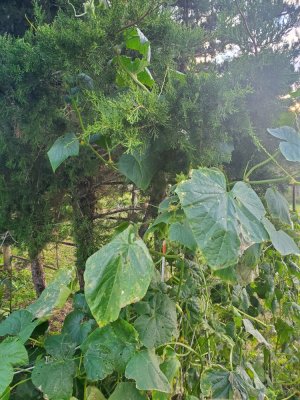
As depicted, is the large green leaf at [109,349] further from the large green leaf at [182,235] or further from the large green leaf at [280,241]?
the large green leaf at [280,241]

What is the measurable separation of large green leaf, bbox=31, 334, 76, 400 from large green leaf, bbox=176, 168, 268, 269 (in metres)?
0.34

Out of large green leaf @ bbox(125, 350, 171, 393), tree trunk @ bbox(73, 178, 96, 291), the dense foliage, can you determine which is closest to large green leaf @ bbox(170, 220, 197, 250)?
the dense foliage

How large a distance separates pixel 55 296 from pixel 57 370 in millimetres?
143

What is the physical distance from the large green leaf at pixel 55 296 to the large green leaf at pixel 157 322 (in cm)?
16

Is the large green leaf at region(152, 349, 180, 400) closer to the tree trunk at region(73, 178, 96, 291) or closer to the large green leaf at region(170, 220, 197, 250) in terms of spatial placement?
the large green leaf at region(170, 220, 197, 250)

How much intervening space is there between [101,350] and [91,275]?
168 millimetres

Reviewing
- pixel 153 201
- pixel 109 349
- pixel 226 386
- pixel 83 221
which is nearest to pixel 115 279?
pixel 109 349

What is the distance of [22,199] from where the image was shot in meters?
1.58

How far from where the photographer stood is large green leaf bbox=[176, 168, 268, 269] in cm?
58

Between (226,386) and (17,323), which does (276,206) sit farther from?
(17,323)

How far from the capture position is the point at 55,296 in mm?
758

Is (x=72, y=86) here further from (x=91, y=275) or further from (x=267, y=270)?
(x=267, y=270)

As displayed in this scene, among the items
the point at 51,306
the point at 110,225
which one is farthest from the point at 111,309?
the point at 110,225

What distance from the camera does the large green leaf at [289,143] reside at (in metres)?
0.79
